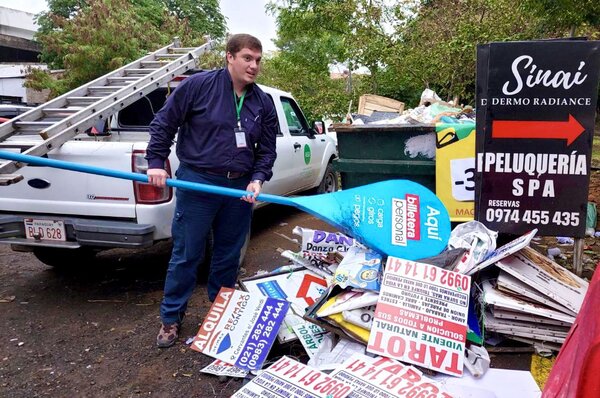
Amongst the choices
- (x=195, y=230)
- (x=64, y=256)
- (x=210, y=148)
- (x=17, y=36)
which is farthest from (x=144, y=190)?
(x=17, y=36)

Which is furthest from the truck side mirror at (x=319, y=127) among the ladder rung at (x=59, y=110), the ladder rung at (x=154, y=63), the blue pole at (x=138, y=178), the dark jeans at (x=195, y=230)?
the blue pole at (x=138, y=178)

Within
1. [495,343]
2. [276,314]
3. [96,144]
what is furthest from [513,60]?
[96,144]

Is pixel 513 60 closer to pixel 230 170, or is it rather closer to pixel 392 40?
pixel 230 170

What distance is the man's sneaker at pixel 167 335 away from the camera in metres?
3.17

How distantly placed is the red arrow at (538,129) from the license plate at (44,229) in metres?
3.21

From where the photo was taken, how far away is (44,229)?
3.69 meters

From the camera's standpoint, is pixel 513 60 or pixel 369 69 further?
pixel 369 69

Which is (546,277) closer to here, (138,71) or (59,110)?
(59,110)

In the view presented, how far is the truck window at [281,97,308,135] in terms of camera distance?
589cm

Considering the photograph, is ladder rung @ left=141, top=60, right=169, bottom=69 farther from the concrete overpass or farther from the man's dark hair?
the concrete overpass

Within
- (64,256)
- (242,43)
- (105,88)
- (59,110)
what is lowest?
(64,256)

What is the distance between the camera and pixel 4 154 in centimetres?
293

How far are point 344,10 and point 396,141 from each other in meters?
7.80

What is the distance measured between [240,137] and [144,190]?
3.34 ft
